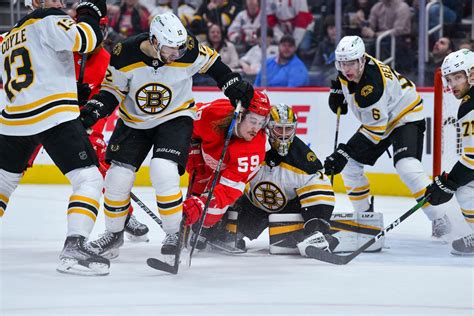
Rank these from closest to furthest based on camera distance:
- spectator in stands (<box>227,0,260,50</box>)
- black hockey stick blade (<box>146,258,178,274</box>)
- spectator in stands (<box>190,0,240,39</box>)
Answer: black hockey stick blade (<box>146,258,178,274</box>) < spectator in stands (<box>227,0,260,50</box>) < spectator in stands (<box>190,0,240,39</box>)

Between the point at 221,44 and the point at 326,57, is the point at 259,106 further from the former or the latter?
the point at 221,44

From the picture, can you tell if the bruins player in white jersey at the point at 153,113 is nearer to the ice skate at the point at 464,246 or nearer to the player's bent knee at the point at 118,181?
the player's bent knee at the point at 118,181

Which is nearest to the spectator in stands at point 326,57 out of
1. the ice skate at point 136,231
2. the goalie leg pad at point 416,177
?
the goalie leg pad at point 416,177

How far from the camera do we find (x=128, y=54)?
4262 mm

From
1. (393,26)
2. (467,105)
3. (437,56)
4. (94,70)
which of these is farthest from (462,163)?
(393,26)

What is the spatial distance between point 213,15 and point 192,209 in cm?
368

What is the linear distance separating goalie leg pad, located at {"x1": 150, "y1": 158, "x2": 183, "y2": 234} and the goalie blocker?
0.55 meters

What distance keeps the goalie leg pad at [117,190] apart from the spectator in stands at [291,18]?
339 cm

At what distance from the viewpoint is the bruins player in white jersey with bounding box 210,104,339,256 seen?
451cm

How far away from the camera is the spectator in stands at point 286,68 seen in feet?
24.1

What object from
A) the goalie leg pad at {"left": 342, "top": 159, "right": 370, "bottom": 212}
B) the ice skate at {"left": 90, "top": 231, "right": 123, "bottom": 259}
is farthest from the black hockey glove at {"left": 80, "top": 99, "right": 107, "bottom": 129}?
the goalie leg pad at {"left": 342, "top": 159, "right": 370, "bottom": 212}

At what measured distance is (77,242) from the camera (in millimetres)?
3928

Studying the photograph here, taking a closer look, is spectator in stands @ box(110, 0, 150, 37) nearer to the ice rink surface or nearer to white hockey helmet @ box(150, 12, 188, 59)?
the ice rink surface

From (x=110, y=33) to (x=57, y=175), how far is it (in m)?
1.17
